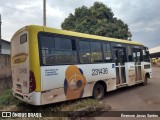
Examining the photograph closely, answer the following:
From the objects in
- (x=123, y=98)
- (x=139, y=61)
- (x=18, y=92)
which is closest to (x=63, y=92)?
(x=18, y=92)

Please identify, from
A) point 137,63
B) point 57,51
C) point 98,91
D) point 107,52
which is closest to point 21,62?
point 57,51

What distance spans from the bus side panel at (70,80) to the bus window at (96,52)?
0.27 m

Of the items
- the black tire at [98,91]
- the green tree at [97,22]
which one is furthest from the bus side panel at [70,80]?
the green tree at [97,22]

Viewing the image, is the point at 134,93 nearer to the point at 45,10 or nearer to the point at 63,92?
the point at 63,92

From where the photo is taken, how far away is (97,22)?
84.4ft

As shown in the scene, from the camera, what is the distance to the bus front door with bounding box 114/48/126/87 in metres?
10.6

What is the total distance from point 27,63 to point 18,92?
1.42 metres

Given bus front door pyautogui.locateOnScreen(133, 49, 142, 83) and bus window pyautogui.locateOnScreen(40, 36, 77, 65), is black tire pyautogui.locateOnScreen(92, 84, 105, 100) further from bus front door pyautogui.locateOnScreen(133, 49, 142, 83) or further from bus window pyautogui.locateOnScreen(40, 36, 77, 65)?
bus front door pyautogui.locateOnScreen(133, 49, 142, 83)

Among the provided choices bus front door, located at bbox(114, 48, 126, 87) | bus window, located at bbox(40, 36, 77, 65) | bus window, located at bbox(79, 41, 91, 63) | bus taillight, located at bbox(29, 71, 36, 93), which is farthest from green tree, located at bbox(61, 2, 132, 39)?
bus taillight, located at bbox(29, 71, 36, 93)

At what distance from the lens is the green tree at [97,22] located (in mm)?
24297

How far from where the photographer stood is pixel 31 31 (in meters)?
6.73

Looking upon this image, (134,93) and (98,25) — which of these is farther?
(98,25)

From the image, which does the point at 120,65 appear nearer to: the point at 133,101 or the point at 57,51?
the point at 133,101

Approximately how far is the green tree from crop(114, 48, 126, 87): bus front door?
13009mm
